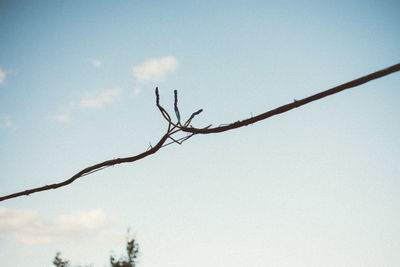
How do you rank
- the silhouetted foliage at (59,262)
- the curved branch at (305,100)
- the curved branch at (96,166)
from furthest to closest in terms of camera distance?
1. the silhouetted foliage at (59,262)
2. the curved branch at (96,166)
3. the curved branch at (305,100)

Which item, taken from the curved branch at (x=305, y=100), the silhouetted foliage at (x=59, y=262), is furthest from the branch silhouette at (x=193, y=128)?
the silhouetted foliage at (x=59, y=262)

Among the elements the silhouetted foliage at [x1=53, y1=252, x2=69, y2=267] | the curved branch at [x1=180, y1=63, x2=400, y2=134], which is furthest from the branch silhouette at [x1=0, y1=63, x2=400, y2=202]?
the silhouetted foliage at [x1=53, y1=252, x2=69, y2=267]

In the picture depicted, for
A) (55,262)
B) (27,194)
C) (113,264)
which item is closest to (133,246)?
(113,264)

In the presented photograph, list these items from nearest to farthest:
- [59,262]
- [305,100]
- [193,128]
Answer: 1. [305,100]
2. [193,128]
3. [59,262]

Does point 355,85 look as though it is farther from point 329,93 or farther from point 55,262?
point 55,262

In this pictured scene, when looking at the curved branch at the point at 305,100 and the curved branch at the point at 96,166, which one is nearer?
the curved branch at the point at 305,100

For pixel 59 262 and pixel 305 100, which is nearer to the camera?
pixel 305 100

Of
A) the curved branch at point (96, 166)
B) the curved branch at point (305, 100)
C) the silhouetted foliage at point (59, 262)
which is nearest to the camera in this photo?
the curved branch at point (305, 100)

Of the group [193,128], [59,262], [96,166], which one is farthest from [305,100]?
[59,262]

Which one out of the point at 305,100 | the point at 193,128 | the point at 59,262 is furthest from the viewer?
the point at 59,262

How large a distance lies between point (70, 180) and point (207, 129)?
43.8 inches

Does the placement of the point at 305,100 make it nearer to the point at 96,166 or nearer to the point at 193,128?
the point at 193,128

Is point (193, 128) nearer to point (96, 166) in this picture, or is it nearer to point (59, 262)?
point (96, 166)

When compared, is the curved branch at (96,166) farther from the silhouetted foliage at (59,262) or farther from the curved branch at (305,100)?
the silhouetted foliage at (59,262)
